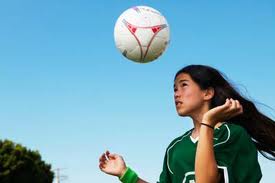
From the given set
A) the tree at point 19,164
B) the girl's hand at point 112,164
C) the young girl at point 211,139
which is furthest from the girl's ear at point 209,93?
the tree at point 19,164

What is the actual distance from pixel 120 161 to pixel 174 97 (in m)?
1.16

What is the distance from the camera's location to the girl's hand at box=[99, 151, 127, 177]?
5.92 metres

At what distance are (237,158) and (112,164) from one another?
164 cm

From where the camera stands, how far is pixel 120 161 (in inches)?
237

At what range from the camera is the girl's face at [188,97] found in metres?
5.17

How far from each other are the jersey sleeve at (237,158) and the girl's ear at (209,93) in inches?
16.9

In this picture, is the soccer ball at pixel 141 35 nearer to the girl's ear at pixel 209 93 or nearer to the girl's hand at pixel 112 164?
the girl's hand at pixel 112 164

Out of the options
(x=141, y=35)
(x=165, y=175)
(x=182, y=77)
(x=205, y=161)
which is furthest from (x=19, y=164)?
(x=205, y=161)

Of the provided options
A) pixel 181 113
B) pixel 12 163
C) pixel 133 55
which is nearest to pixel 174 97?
pixel 181 113

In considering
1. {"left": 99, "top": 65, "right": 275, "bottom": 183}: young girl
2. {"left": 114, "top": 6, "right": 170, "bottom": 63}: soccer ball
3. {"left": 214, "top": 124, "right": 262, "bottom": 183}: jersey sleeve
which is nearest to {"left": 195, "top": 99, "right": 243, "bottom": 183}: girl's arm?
{"left": 99, "top": 65, "right": 275, "bottom": 183}: young girl

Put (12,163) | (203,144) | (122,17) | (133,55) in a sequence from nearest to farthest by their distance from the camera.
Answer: (203,144), (133,55), (122,17), (12,163)

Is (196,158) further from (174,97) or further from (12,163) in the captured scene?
(12,163)

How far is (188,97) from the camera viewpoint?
5191 millimetres

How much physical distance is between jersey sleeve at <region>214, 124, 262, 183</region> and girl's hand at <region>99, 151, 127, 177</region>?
4.60 feet
